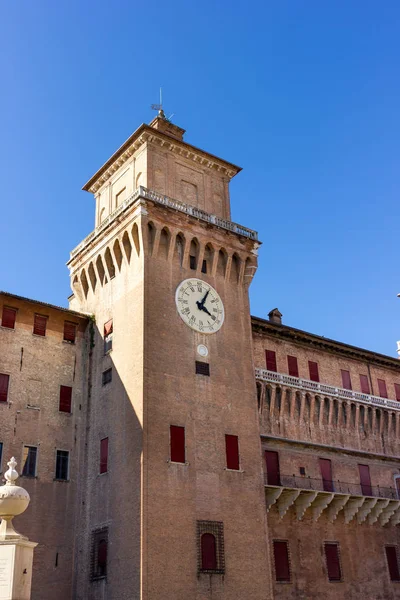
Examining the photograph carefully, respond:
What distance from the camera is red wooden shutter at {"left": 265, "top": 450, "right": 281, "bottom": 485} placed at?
34.9 metres

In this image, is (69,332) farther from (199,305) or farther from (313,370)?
(313,370)

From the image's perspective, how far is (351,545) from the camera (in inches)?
1435

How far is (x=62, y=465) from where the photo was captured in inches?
1272

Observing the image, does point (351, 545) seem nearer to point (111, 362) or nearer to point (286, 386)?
point (286, 386)

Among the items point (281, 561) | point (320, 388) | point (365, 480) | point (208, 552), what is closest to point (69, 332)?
point (208, 552)

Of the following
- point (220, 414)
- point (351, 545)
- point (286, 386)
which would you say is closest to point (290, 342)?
point (286, 386)

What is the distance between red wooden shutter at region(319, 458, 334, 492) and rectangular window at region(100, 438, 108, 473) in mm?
12665

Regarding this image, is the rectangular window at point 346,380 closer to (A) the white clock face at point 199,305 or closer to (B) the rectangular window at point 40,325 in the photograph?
(A) the white clock face at point 199,305

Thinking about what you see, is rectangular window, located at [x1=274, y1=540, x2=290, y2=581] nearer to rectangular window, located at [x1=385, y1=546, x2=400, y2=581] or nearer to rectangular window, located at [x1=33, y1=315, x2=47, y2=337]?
rectangular window, located at [x1=385, y1=546, x2=400, y2=581]

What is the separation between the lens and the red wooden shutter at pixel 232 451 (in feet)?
104

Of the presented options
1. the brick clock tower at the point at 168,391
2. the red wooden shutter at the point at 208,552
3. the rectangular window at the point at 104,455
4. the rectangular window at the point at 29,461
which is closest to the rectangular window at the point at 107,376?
the brick clock tower at the point at 168,391

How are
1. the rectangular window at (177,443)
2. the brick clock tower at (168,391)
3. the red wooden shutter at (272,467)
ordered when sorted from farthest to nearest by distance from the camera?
1. the red wooden shutter at (272,467)
2. the rectangular window at (177,443)
3. the brick clock tower at (168,391)

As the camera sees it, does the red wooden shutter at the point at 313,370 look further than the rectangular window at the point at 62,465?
Yes

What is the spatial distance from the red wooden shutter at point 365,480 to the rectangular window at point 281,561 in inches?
290
